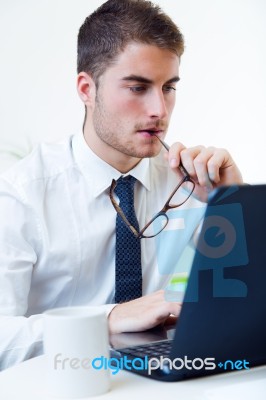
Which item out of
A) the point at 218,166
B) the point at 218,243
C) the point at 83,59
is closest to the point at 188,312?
the point at 218,243

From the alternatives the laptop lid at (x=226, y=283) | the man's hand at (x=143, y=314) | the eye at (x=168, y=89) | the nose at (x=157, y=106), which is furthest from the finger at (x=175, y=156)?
the laptop lid at (x=226, y=283)

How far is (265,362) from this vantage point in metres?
0.87

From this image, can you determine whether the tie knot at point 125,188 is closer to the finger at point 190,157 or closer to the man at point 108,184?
the man at point 108,184

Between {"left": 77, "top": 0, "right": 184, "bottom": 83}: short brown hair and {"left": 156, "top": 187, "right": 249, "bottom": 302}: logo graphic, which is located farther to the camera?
{"left": 77, "top": 0, "right": 184, "bottom": 83}: short brown hair

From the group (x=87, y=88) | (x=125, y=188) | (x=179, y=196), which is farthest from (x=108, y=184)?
(x=87, y=88)

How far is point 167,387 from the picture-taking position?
2.54ft

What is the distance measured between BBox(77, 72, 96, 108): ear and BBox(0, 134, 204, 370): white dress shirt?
0.65 ft

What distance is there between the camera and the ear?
1.90 metres

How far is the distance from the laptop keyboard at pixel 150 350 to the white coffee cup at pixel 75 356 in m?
0.12

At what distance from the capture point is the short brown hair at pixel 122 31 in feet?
5.58

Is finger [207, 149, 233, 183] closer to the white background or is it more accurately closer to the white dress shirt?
the white dress shirt

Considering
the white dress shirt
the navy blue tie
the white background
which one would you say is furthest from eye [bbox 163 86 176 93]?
the white background

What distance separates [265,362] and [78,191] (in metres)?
0.91

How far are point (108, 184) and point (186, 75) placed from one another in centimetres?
179
